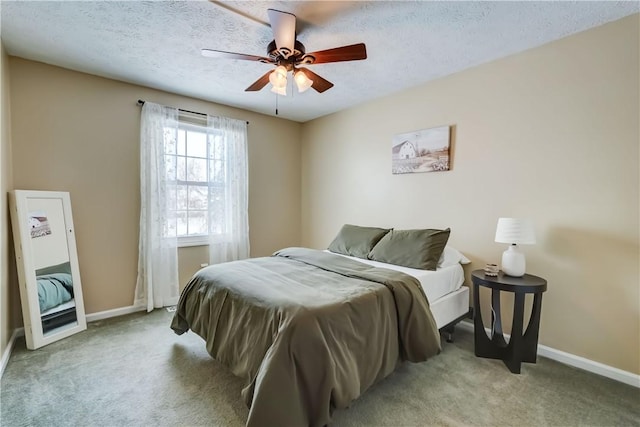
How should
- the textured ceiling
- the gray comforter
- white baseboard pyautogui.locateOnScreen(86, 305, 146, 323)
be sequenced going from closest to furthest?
the gray comforter < the textured ceiling < white baseboard pyautogui.locateOnScreen(86, 305, 146, 323)

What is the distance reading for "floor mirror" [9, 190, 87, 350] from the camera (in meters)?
2.42

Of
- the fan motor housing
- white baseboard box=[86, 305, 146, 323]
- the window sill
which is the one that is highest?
the fan motor housing

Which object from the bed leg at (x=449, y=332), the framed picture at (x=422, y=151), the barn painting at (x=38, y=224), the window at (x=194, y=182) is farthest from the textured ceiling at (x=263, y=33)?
the bed leg at (x=449, y=332)

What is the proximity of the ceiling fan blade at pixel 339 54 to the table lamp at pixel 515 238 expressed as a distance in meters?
1.68

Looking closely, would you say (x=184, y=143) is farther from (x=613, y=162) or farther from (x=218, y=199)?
(x=613, y=162)

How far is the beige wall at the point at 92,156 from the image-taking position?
266cm

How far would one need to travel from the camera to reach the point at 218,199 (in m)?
3.79

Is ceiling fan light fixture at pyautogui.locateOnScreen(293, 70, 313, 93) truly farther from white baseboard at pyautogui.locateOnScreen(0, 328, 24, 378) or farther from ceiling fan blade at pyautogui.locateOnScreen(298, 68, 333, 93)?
white baseboard at pyautogui.locateOnScreen(0, 328, 24, 378)

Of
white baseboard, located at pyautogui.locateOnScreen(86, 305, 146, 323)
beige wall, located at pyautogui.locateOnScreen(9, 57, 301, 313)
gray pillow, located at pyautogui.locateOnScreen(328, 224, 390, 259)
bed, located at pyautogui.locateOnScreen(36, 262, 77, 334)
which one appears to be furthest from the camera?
gray pillow, located at pyautogui.locateOnScreen(328, 224, 390, 259)

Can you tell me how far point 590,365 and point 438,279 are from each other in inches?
48.2

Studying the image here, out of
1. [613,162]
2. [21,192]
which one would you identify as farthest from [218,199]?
[613,162]

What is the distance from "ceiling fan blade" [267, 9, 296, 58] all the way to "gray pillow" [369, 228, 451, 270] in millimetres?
1924

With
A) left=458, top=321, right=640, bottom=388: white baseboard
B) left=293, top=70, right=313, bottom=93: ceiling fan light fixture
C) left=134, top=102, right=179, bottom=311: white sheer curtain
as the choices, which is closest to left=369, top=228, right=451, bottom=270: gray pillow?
left=458, top=321, right=640, bottom=388: white baseboard

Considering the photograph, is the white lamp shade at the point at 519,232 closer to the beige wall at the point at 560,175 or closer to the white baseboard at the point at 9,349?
the beige wall at the point at 560,175
